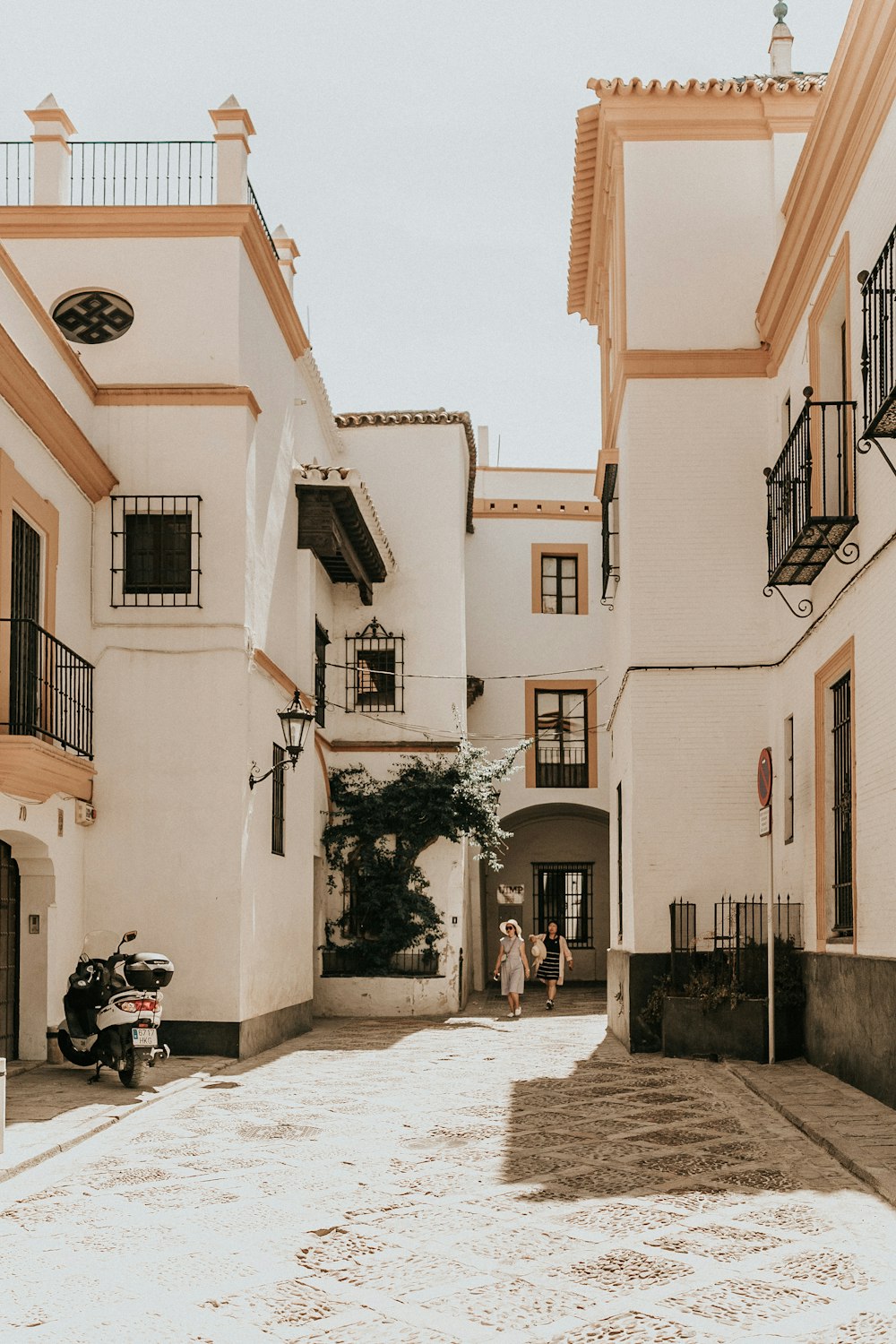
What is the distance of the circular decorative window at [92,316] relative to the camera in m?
15.8

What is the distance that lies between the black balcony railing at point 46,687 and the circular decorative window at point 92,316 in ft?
11.1

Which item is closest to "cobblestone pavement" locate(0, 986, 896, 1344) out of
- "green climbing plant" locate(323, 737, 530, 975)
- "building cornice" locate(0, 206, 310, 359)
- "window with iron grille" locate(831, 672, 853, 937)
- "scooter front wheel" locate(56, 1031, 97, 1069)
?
"scooter front wheel" locate(56, 1031, 97, 1069)

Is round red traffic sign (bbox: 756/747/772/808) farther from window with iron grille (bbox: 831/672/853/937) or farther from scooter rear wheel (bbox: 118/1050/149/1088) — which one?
scooter rear wheel (bbox: 118/1050/149/1088)

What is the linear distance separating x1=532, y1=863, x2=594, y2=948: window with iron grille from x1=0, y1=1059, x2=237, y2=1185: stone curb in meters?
17.5

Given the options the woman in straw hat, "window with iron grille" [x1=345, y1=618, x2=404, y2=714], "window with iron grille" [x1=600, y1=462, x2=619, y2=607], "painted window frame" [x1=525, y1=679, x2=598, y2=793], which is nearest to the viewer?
"window with iron grille" [x1=600, y1=462, x2=619, y2=607]

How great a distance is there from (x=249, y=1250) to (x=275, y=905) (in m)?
11.1

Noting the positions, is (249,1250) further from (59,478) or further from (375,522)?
(375,522)

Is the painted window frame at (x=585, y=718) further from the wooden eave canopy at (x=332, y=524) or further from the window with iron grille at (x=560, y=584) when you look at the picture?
the wooden eave canopy at (x=332, y=524)

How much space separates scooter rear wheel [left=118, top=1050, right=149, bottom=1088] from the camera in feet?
39.8

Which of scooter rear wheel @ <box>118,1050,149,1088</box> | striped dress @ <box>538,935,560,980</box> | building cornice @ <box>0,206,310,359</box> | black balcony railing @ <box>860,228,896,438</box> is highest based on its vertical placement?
building cornice @ <box>0,206,310,359</box>

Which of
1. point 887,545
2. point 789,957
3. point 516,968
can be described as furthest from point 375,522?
point 887,545

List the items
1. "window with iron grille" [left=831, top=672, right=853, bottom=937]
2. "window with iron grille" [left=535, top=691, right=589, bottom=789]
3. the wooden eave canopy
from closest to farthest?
"window with iron grille" [left=831, top=672, right=853, bottom=937]
the wooden eave canopy
"window with iron grille" [left=535, top=691, right=589, bottom=789]

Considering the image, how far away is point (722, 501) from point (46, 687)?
6.96 metres

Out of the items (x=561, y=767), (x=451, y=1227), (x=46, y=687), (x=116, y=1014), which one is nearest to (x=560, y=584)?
(x=561, y=767)
